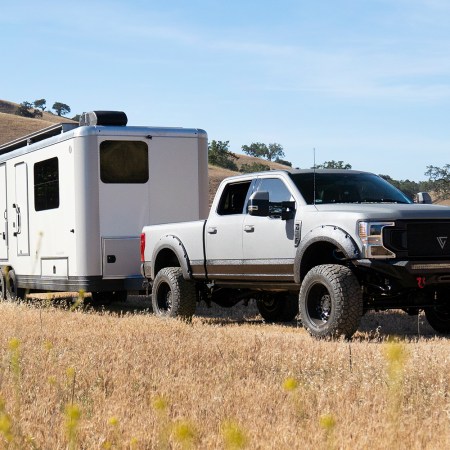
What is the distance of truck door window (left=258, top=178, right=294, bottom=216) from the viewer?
10.6m

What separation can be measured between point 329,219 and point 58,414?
4.70m

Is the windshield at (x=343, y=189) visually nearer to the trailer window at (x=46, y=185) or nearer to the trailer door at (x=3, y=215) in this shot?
the trailer window at (x=46, y=185)

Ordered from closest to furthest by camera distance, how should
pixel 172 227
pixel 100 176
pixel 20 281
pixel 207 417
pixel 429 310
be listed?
1. pixel 207 417
2. pixel 429 310
3. pixel 172 227
4. pixel 100 176
5. pixel 20 281

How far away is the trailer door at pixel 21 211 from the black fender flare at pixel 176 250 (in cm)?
394

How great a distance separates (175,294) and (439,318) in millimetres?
3400

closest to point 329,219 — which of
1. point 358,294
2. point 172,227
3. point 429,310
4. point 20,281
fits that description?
point 358,294

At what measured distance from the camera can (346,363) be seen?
749cm

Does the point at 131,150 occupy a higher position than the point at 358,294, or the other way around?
the point at 131,150

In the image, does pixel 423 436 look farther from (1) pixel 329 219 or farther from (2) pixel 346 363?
(1) pixel 329 219

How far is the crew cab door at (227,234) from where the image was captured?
1126cm

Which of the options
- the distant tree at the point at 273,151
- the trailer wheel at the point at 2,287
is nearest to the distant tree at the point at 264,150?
the distant tree at the point at 273,151

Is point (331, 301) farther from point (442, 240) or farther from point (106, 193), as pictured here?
point (106, 193)

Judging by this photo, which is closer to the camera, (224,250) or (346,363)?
(346,363)

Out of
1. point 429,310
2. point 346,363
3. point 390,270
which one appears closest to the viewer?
point 346,363
